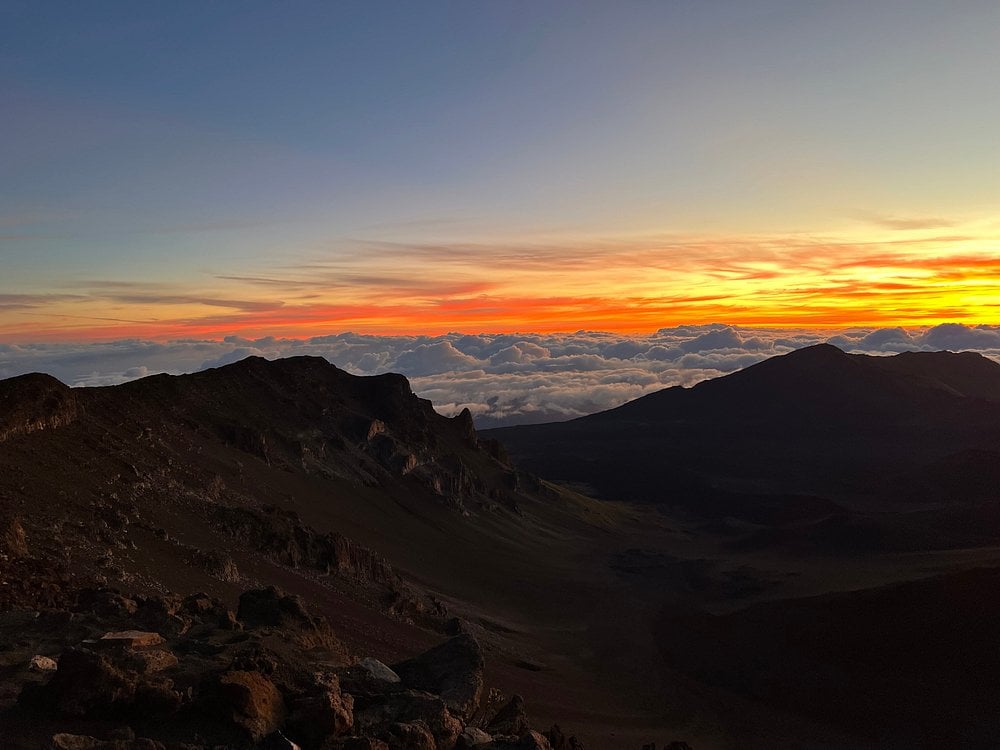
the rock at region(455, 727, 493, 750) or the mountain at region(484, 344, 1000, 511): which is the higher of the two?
the rock at region(455, 727, 493, 750)

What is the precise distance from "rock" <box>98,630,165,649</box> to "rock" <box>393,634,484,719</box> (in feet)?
23.0

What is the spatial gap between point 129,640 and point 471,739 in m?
8.20

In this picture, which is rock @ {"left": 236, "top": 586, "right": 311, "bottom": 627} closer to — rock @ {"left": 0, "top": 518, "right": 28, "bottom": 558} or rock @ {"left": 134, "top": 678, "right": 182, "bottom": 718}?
rock @ {"left": 134, "top": 678, "right": 182, "bottom": 718}

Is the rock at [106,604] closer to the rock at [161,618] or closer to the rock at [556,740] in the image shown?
the rock at [161,618]

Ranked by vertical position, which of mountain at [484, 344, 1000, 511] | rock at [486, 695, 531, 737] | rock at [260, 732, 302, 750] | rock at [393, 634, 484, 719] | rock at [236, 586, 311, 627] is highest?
rock at [260, 732, 302, 750]

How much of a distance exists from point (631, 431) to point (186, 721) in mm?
185748

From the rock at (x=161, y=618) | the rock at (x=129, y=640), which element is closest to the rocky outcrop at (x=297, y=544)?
the rock at (x=161, y=618)

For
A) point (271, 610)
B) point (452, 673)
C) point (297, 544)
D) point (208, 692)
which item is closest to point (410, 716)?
point (208, 692)

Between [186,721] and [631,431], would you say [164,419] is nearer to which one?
[186,721]

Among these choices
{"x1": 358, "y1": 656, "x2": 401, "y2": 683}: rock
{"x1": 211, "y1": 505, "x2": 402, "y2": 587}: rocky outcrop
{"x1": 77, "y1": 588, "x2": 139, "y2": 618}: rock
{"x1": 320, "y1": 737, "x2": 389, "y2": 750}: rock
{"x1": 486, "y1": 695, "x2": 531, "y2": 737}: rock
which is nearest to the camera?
{"x1": 320, "y1": 737, "x2": 389, "y2": 750}: rock

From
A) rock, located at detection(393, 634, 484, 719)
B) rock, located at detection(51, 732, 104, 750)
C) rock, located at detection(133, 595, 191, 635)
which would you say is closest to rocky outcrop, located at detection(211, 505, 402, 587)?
rock, located at detection(133, 595, 191, 635)

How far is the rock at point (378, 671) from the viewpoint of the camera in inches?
736

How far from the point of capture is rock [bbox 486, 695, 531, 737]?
20078 millimetres

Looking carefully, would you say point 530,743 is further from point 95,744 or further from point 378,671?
point 95,744
